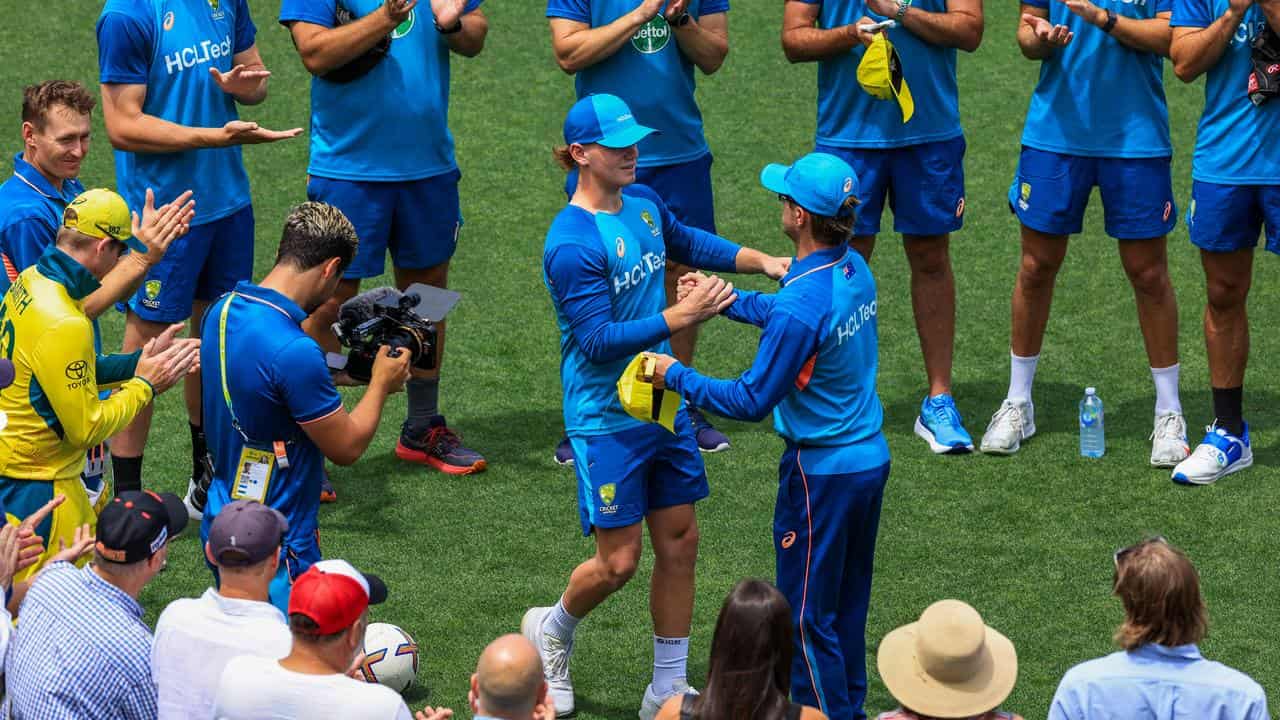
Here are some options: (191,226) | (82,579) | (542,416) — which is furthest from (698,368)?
(82,579)

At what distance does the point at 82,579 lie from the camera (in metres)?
4.95

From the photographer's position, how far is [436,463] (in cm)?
880

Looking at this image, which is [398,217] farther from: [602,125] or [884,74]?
[602,125]

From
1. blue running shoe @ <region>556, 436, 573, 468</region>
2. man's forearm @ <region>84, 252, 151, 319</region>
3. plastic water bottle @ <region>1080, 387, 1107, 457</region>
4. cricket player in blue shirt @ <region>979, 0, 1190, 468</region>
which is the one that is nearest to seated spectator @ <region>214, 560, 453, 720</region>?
man's forearm @ <region>84, 252, 151, 319</region>

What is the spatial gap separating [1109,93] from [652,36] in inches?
89.0

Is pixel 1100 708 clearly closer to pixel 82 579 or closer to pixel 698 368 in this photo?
pixel 82 579

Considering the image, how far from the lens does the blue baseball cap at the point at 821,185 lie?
589cm

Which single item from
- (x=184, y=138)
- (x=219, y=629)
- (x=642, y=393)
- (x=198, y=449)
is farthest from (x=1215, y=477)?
(x=219, y=629)

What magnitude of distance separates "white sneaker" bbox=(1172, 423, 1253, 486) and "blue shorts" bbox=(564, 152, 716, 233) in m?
2.64

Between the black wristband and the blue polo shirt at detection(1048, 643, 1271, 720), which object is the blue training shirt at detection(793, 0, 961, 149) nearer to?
the black wristband

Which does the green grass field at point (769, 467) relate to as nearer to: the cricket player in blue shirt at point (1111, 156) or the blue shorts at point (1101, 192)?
the cricket player in blue shirt at point (1111, 156)

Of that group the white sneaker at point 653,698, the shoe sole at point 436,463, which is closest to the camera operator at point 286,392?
the white sneaker at point 653,698

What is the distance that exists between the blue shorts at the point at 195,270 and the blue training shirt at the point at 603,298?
8.42 ft

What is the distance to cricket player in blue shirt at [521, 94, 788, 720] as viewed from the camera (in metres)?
6.18
